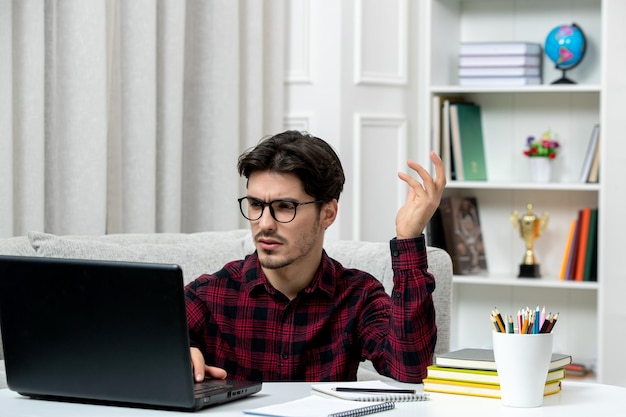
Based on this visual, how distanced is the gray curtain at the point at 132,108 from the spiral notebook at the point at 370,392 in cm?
142

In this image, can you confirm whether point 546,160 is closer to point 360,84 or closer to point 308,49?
point 360,84

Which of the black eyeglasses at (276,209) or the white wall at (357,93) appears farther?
the white wall at (357,93)

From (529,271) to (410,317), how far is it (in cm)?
214

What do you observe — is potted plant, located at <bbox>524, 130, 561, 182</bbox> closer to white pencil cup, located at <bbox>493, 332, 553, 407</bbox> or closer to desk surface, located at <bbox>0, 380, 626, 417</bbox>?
desk surface, located at <bbox>0, 380, 626, 417</bbox>

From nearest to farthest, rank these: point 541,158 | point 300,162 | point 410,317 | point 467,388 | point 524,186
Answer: point 467,388 < point 410,317 < point 300,162 < point 524,186 < point 541,158

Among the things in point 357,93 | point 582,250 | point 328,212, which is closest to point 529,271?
point 582,250

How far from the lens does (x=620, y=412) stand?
4.45 feet

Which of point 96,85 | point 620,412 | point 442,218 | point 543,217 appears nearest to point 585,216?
point 543,217

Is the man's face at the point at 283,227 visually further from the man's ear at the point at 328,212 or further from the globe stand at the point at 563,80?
the globe stand at the point at 563,80

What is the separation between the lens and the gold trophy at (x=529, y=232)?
3773mm

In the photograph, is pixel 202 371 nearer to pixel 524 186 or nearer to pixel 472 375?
pixel 472 375

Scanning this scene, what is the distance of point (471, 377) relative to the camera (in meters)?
1.46

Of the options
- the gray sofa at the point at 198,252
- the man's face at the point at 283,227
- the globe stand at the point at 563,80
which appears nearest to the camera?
the man's face at the point at 283,227

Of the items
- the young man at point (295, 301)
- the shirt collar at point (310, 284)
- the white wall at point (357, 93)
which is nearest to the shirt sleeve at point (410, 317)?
the young man at point (295, 301)
